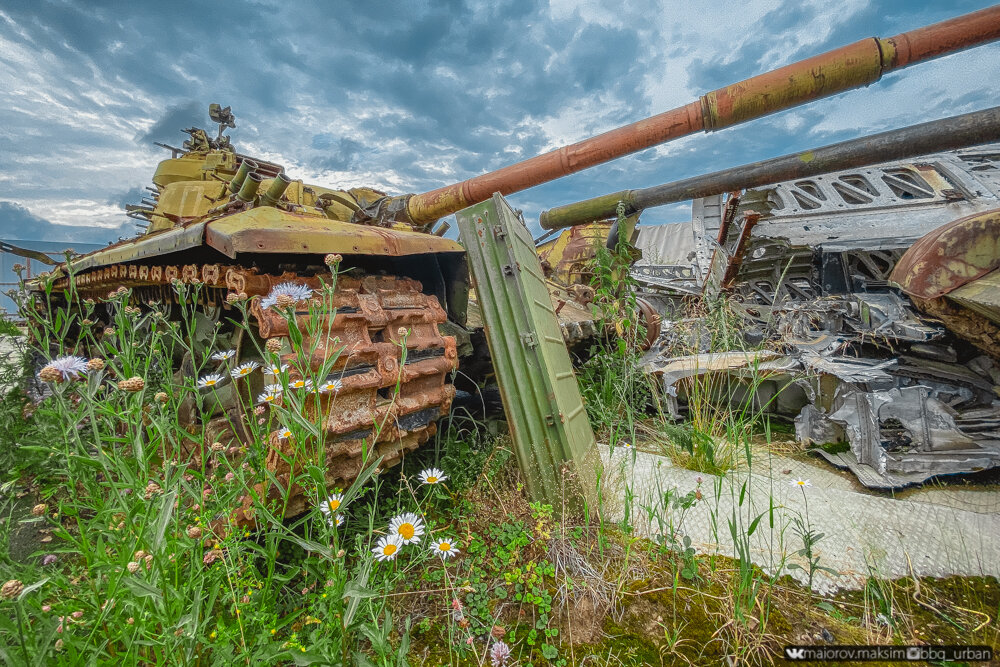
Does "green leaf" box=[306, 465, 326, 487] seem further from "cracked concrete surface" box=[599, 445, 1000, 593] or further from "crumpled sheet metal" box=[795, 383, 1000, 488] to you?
"crumpled sheet metal" box=[795, 383, 1000, 488]

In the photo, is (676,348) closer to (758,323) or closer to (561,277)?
(758,323)

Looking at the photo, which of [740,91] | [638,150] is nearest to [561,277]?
[638,150]

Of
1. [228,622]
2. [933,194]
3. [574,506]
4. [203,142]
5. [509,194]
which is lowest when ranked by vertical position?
[574,506]

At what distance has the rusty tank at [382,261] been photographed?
170cm

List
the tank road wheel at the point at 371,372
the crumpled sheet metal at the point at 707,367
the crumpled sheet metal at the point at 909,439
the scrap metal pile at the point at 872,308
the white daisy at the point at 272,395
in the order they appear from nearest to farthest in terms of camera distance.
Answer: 1. the white daisy at the point at 272,395
2. the tank road wheel at the point at 371,372
3. the scrap metal pile at the point at 872,308
4. the crumpled sheet metal at the point at 909,439
5. the crumpled sheet metal at the point at 707,367

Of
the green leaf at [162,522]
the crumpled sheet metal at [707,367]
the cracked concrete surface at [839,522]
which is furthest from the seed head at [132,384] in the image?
the crumpled sheet metal at [707,367]

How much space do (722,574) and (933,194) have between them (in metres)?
3.87

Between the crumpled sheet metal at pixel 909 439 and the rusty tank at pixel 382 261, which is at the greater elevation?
the rusty tank at pixel 382 261

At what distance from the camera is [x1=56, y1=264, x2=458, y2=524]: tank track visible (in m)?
1.64

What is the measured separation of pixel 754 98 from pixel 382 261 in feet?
8.45

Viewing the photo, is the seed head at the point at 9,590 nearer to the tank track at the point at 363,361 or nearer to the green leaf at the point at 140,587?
the green leaf at the point at 140,587

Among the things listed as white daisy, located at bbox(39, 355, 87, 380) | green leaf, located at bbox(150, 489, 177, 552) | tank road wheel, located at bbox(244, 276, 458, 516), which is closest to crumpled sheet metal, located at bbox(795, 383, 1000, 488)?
tank road wheel, located at bbox(244, 276, 458, 516)

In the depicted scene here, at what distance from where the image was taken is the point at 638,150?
128 inches

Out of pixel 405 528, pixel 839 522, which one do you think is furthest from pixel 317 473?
pixel 839 522
